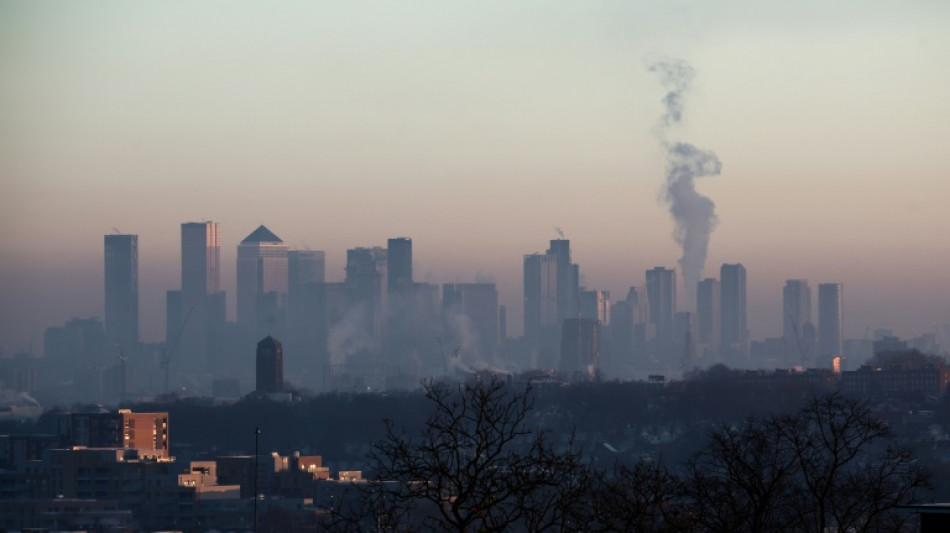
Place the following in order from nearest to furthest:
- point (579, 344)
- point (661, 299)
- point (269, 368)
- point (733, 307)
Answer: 1. point (269, 368)
2. point (579, 344)
3. point (733, 307)
4. point (661, 299)

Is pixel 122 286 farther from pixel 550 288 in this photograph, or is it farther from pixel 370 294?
pixel 550 288

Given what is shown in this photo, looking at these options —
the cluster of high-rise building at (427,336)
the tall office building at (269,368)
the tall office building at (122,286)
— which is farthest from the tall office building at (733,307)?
the tall office building at (269,368)

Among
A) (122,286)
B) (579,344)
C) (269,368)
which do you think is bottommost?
(269,368)

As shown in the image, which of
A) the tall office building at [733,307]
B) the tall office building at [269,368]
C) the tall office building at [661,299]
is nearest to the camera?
the tall office building at [269,368]

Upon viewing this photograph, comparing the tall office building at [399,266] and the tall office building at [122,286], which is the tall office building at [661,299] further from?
the tall office building at [122,286]

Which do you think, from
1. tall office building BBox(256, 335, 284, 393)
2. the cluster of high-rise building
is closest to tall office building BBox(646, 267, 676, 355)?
the cluster of high-rise building

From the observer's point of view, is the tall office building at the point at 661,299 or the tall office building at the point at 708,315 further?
the tall office building at the point at 661,299

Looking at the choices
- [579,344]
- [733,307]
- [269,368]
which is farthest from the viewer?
[733,307]

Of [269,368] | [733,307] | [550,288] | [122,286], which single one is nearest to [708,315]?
[733,307]
